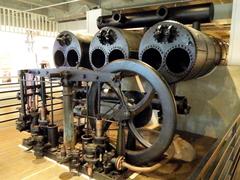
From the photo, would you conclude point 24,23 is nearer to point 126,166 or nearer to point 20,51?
point 20,51

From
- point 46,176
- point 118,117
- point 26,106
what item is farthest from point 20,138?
point 118,117

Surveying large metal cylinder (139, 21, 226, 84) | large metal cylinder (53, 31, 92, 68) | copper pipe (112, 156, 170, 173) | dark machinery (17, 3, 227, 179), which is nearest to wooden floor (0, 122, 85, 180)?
dark machinery (17, 3, 227, 179)

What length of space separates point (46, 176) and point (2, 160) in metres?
0.73

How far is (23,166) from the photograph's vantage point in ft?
8.42

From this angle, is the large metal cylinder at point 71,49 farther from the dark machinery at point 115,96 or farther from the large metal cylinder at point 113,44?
the large metal cylinder at point 113,44

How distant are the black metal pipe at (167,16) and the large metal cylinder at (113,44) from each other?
65cm

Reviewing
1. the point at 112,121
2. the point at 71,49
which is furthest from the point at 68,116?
the point at 71,49

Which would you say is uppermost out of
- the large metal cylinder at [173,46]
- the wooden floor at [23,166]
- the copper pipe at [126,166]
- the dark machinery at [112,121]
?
the large metal cylinder at [173,46]

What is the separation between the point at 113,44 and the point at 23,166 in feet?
6.45

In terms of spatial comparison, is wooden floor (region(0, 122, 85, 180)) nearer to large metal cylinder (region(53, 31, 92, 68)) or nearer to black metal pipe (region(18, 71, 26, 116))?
black metal pipe (region(18, 71, 26, 116))

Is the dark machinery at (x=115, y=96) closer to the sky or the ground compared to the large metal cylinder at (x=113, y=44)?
closer to the ground

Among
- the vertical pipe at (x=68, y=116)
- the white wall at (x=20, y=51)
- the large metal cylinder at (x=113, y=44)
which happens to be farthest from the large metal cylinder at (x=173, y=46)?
the white wall at (x=20, y=51)

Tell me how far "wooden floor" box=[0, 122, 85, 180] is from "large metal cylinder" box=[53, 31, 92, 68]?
5.09ft

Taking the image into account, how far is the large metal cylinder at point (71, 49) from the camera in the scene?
350 cm
